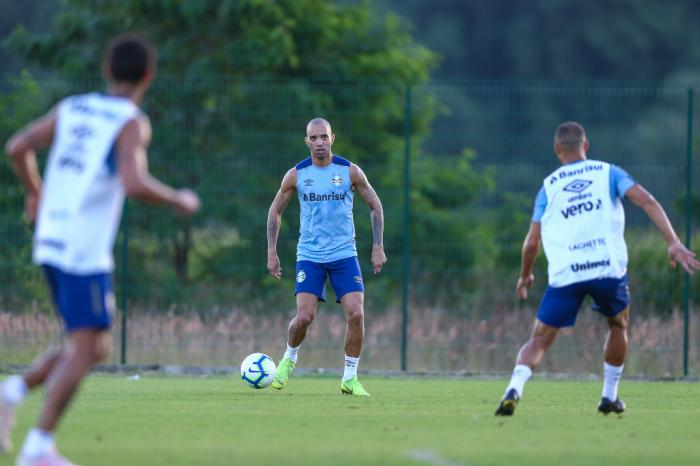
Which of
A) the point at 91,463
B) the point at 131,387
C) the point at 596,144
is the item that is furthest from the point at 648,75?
the point at 91,463

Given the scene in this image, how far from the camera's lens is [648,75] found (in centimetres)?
5756

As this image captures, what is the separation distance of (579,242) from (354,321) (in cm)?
326

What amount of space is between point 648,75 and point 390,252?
41508 millimetres

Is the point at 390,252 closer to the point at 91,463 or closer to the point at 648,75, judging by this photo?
the point at 91,463

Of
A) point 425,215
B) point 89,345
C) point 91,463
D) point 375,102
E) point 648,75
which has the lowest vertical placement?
point 91,463

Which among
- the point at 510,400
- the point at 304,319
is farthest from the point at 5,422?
the point at 304,319

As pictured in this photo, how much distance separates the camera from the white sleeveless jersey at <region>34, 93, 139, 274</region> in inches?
288

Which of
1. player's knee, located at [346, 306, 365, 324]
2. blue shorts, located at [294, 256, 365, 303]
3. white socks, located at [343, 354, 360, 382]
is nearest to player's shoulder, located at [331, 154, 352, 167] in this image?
blue shorts, located at [294, 256, 365, 303]

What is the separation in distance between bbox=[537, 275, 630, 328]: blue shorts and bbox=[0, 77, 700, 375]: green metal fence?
7.61 m

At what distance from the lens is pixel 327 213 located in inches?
511

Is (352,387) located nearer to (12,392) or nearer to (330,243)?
(330,243)

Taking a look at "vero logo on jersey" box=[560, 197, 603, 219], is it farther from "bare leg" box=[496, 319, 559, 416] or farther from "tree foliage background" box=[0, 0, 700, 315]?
"tree foliage background" box=[0, 0, 700, 315]

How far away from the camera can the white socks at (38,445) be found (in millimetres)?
6992

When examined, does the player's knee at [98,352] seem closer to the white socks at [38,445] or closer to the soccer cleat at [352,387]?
the white socks at [38,445]
